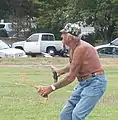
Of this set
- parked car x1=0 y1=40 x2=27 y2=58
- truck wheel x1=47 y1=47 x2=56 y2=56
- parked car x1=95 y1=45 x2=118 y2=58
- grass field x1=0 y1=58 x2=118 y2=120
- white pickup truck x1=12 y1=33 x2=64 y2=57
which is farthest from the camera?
truck wheel x1=47 y1=47 x2=56 y2=56

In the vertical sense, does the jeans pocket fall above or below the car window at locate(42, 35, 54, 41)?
above

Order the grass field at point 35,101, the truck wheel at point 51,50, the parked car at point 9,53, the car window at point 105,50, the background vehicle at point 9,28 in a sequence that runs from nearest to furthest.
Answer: the grass field at point 35,101
the parked car at point 9,53
the car window at point 105,50
the truck wheel at point 51,50
the background vehicle at point 9,28

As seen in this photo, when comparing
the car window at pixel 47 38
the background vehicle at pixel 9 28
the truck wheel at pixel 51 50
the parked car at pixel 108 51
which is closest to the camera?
the parked car at pixel 108 51

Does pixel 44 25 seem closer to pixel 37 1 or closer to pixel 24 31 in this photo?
pixel 37 1

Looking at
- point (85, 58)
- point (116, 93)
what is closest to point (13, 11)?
point (116, 93)

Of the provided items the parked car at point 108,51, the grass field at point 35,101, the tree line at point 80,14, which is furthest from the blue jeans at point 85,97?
the tree line at point 80,14

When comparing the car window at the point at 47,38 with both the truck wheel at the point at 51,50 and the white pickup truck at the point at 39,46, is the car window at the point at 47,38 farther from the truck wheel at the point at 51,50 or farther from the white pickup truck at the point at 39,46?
the truck wheel at the point at 51,50

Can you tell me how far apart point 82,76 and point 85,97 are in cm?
32

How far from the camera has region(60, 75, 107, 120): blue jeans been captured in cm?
745

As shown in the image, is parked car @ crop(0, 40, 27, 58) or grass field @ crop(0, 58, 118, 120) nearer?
grass field @ crop(0, 58, 118, 120)

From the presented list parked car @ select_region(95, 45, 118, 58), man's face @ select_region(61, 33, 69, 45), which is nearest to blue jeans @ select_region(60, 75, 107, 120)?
man's face @ select_region(61, 33, 69, 45)

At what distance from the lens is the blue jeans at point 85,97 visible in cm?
745

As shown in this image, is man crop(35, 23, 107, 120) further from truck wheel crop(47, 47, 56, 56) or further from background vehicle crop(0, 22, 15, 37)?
background vehicle crop(0, 22, 15, 37)

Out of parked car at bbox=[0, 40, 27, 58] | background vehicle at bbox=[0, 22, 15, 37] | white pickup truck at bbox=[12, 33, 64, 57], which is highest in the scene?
parked car at bbox=[0, 40, 27, 58]
